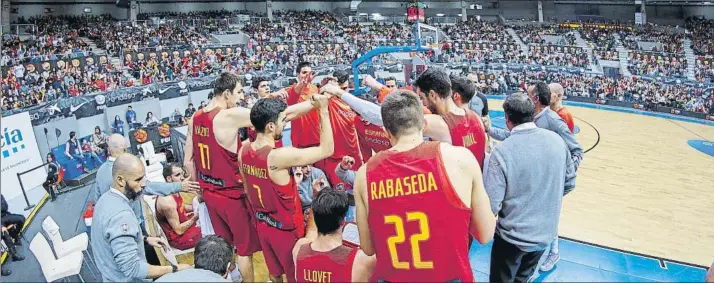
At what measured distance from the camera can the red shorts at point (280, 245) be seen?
3.74m

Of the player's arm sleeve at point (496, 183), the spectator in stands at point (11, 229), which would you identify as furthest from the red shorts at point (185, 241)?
the player's arm sleeve at point (496, 183)

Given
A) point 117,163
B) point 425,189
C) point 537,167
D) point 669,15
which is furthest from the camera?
point 669,15

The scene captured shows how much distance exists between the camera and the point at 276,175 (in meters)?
3.51

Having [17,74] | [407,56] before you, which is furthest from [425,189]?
[407,56]

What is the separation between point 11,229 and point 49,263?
2.71 metres

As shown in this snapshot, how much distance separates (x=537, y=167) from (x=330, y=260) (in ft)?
4.66

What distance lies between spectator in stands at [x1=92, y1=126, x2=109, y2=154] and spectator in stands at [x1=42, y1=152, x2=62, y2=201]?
1.90 metres

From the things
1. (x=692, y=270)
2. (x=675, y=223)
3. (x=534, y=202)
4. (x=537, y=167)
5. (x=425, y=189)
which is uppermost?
(x=425, y=189)

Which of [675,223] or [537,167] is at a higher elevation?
[537,167]

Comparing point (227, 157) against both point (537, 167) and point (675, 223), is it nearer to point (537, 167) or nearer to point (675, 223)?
point (537, 167)

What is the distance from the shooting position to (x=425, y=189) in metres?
2.20

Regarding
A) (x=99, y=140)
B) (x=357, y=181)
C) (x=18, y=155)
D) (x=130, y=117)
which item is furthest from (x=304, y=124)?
(x=130, y=117)

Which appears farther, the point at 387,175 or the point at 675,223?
the point at 675,223

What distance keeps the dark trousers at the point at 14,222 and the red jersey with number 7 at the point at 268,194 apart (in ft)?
13.8
